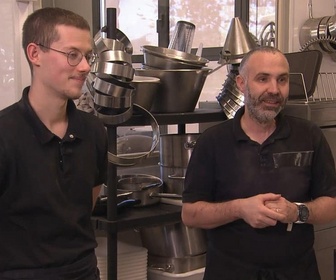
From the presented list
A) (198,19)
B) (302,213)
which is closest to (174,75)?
(302,213)

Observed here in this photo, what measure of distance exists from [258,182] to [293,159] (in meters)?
0.14

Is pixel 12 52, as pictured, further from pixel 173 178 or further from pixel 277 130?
pixel 277 130

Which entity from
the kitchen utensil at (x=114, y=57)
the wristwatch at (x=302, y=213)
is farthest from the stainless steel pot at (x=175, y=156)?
the wristwatch at (x=302, y=213)

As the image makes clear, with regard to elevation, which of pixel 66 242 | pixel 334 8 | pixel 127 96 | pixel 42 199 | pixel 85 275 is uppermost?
pixel 334 8

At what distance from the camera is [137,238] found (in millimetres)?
2836

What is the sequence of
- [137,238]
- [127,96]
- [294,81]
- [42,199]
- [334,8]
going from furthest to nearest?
[334,8]
[137,238]
[294,81]
[127,96]
[42,199]

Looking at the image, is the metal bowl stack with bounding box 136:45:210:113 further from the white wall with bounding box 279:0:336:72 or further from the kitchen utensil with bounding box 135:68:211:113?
the white wall with bounding box 279:0:336:72

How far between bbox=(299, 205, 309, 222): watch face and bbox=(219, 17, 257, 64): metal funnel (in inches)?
38.6

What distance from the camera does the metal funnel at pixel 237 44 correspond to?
2480 mm

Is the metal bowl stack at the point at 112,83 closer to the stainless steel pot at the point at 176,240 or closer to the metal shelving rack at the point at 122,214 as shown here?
the metal shelving rack at the point at 122,214

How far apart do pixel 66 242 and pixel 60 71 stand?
440 mm

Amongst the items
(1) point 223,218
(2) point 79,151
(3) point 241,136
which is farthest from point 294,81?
(2) point 79,151

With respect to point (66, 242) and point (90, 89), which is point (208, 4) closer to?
point (90, 89)

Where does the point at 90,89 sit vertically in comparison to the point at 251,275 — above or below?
above
